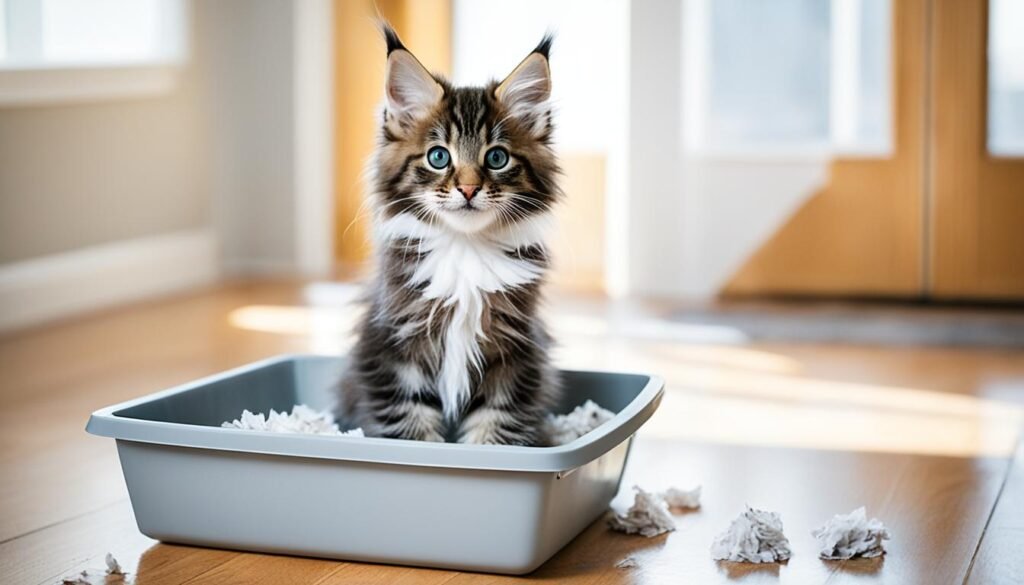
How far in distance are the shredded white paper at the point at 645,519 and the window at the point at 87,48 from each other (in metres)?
2.40

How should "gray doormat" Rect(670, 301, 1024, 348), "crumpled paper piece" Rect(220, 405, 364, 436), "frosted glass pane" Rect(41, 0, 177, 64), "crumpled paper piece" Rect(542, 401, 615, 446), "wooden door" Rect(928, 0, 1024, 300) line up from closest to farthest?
"crumpled paper piece" Rect(220, 405, 364, 436) < "crumpled paper piece" Rect(542, 401, 615, 446) < "gray doormat" Rect(670, 301, 1024, 348) < "frosted glass pane" Rect(41, 0, 177, 64) < "wooden door" Rect(928, 0, 1024, 300)

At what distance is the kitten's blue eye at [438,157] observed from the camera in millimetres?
1851

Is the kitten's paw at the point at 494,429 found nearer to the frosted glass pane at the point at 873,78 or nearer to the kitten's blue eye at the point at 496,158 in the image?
the kitten's blue eye at the point at 496,158

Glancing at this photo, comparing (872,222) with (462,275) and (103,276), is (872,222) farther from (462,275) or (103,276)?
(462,275)

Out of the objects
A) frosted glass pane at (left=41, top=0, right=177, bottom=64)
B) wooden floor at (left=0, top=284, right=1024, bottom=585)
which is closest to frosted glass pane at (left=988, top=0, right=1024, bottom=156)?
wooden floor at (left=0, top=284, right=1024, bottom=585)

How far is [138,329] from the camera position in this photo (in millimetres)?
3801

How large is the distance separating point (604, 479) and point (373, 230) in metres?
0.51

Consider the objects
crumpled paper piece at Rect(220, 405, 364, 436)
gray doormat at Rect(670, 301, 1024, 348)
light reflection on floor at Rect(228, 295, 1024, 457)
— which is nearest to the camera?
crumpled paper piece at Rect(220, 405, 364, 436)

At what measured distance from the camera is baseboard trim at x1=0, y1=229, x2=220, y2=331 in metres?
3.76

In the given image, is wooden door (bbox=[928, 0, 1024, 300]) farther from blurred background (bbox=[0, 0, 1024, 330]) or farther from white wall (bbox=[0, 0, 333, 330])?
white wall (bbox=[0, 0, 333, 330])

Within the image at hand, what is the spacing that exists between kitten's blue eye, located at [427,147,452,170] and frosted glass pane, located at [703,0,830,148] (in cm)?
264

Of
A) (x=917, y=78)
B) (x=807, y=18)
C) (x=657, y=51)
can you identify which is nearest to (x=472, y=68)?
(x=657, y=51)

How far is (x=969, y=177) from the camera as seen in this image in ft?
13.4

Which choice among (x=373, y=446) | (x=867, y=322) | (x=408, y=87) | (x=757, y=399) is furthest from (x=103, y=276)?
(x=373, y=446)
